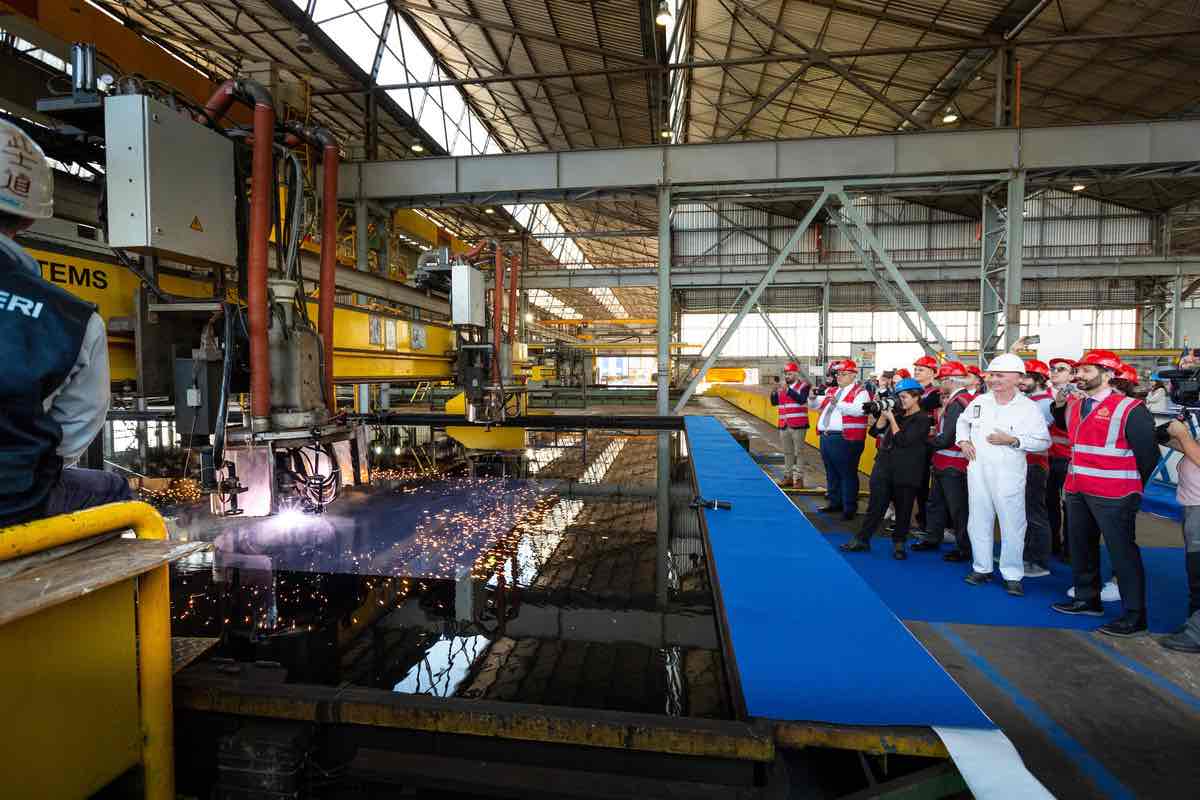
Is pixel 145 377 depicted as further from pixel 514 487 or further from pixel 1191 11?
pixel 1191 11

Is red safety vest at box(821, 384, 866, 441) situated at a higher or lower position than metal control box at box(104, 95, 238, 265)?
lower

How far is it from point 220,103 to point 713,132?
638 inches

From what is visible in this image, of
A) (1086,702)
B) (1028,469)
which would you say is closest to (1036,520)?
(1028,469)

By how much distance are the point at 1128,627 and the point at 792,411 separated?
13.7ft

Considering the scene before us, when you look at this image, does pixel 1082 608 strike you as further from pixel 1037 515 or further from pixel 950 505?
pixel 950 505

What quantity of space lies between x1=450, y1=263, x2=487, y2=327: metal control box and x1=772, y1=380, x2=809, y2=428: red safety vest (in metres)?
4.12

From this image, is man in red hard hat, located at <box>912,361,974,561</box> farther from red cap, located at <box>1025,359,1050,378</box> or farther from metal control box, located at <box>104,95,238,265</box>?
metal control box, located at <box>104,95,238,265</box>

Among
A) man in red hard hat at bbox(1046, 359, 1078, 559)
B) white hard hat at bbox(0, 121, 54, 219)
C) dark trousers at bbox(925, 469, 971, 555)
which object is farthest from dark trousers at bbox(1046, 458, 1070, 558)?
white hard hat at bbox(0, 121, 54, 219)

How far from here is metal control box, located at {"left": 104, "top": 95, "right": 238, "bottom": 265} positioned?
2.83m

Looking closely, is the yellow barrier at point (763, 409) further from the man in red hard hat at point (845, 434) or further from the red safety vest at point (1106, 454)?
the red safety vest at point (1106, 454)

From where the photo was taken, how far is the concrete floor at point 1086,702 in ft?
6.90

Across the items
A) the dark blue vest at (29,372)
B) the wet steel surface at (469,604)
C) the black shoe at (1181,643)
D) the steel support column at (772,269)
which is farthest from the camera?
the steel support column at (772,269)

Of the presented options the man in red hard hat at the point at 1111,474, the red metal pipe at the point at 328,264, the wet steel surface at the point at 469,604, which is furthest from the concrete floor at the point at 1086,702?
the red metal pipe at the point at 328,264

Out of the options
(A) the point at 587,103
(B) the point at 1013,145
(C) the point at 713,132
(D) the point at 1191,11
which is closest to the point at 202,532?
(B) the point at 1013,145
